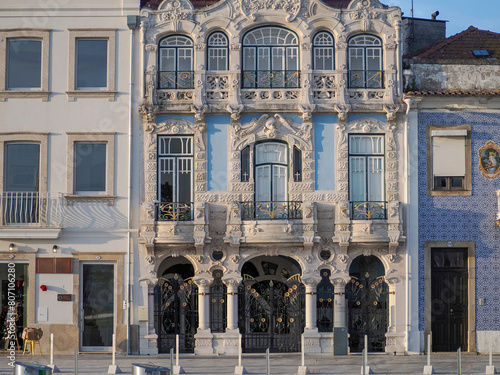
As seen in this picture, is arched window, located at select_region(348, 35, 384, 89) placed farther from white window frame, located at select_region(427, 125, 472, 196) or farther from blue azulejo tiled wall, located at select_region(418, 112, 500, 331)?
blue azulejo tiled wall, located at select_region(418, 112, 500, 331)

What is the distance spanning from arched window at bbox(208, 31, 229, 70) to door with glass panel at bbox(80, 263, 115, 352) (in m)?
7.43

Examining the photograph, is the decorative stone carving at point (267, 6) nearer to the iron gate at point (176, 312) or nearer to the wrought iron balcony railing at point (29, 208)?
the wrought iron balcony railing at point (29, 208)

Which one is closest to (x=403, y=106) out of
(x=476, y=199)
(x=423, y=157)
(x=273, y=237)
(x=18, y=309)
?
(x=423, y=157)

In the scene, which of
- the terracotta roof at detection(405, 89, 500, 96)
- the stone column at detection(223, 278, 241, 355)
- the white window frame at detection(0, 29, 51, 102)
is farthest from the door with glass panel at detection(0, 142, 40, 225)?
the terracotta roof at detection(405, 89, 500, 96)

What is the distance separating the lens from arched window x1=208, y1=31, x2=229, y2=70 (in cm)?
3269

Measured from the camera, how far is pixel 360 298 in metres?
32.4

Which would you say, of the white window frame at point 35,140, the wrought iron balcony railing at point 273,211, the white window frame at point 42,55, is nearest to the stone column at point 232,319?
the wrought iron balcony railing at point 273,211

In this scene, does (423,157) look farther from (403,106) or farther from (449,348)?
(449,348)

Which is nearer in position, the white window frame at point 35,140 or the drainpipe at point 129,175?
the drainpipe at point 129,175

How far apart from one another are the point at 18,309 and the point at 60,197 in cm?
391

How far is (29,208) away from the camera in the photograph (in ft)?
106

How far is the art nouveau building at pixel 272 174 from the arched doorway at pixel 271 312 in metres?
0.04

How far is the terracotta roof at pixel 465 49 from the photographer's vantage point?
3266 cm

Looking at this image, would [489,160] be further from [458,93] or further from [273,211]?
[273,211]
